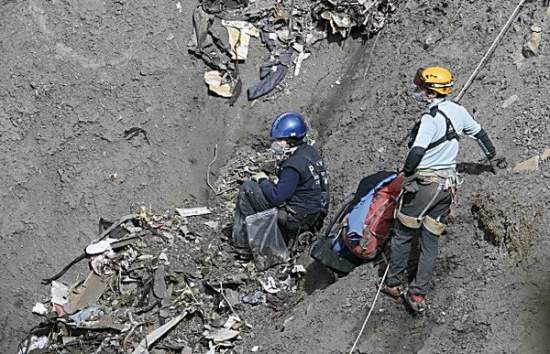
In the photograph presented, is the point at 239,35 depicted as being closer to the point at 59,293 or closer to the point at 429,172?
the point at 59,293

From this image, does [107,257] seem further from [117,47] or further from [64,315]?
[117,47]

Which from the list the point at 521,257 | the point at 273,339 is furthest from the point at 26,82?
the point at 521,257

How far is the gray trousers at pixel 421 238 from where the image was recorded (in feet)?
21.9

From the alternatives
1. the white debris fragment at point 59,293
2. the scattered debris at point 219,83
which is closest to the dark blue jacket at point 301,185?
the scattered debris at point 219,83

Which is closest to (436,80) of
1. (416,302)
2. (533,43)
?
(416,302)

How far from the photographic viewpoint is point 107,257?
9242 millimetres

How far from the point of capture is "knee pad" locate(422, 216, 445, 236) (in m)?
6.75

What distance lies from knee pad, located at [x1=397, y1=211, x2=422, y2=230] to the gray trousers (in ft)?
0.09

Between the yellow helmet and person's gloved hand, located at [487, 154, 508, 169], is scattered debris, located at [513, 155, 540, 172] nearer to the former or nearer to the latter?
person's gloved hand, located at [487, 154, 508, 169]

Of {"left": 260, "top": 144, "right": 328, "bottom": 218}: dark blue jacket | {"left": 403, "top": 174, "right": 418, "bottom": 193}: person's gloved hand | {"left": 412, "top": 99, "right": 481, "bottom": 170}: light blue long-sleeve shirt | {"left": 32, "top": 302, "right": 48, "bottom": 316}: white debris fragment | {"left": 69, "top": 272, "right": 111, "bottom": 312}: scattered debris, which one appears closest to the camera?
{"left": 412, "top": 99, "right": 481, "bottom": 170}: light blue long-sleeve shirt

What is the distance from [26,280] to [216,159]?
2599 millimetres

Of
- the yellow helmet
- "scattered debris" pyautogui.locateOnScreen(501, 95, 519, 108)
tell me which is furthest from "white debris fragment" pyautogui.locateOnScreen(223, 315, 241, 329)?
"scattered debris" pyautogui.locateOnScreen(501, 95, 519, 108)

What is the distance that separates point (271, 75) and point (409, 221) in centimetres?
416

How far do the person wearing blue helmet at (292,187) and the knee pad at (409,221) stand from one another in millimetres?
1445
